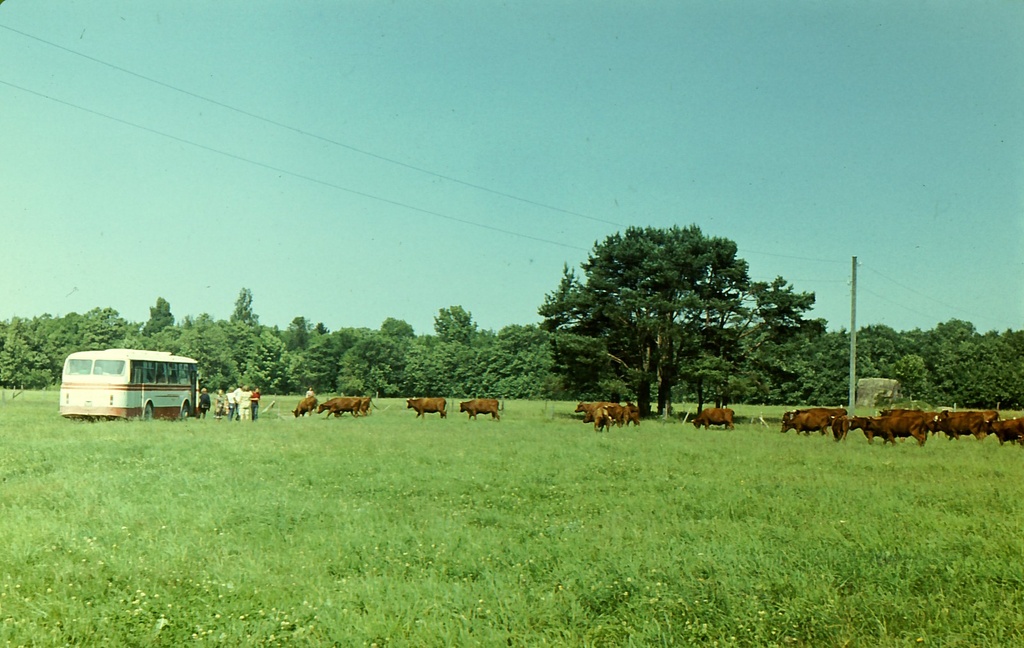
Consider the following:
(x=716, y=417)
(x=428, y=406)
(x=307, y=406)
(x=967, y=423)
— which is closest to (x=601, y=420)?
(x=716, y=417)

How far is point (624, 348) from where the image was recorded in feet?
161

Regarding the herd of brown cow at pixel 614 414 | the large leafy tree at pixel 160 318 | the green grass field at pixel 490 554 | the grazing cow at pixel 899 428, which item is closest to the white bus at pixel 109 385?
the green grass field at pixel 490 554

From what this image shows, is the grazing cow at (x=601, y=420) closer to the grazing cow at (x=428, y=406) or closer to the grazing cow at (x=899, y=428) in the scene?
the grazing cow at (x=899, y=428)

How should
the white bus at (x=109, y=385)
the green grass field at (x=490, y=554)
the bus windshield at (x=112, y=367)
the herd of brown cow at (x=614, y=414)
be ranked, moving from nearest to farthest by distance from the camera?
the green grass field at (x=490, y=554)
the white bus at (x=109, y=385)
the bus windshield at (x=112, y=367)
the herd of brown cow at (x=614, y=414)

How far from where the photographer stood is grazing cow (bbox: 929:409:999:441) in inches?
1181

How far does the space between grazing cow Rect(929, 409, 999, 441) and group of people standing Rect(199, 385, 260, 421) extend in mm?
30444

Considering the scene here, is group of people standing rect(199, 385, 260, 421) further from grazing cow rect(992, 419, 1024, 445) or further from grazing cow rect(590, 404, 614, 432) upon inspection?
grazing cow rect(992, 419, 1024, 445)

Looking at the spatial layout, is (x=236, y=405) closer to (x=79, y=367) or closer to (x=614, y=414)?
(x=79, y=367)

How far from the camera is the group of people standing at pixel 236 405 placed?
3312 cm

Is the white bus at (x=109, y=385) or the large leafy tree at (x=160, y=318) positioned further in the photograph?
the large leafy tree at (x=160, y=318)

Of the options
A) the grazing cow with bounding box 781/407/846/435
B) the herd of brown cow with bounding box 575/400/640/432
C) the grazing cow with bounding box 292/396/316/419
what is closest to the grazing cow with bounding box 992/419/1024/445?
the grazing cow with bounding box 781/407/846/435

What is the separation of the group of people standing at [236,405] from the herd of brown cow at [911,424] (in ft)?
83.3

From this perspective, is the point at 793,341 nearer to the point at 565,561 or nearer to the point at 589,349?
the point at 589,349

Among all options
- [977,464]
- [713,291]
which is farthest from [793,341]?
[977,464]
